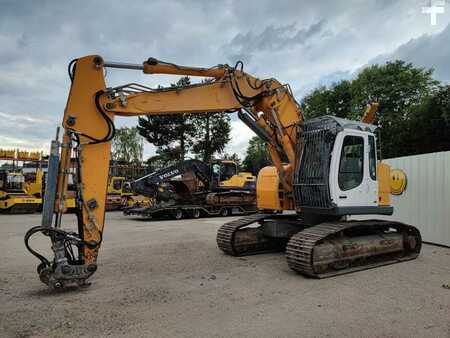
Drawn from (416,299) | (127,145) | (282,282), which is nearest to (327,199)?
(282,282)

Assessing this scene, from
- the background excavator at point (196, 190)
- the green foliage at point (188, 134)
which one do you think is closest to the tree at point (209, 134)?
the green foliage at point (188, 134)

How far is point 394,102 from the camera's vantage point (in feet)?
123

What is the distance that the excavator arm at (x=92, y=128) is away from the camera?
5.40 meters

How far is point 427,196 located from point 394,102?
101 ft

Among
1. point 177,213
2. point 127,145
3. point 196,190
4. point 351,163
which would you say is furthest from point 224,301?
point 127,145

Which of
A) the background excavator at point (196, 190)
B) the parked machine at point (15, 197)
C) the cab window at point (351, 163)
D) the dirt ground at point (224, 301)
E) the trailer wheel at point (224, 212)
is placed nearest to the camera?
the dirt ground at point (224, 301)

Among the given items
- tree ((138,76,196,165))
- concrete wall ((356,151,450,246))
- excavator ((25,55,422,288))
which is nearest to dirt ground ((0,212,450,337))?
excavator ((25,55,422,288))

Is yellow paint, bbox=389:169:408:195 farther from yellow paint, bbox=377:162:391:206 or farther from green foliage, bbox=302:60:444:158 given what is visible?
green foliage, bbox=302:60:444:158

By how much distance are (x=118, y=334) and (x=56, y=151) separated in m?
2.78

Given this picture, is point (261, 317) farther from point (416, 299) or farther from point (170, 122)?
point (170, 122)

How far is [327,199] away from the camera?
23.0 ft

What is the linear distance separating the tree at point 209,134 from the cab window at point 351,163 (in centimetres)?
3154

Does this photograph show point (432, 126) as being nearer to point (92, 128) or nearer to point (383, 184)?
point (383, 184)

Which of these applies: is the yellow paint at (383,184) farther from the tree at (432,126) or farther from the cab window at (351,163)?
the tree at (432,126)
